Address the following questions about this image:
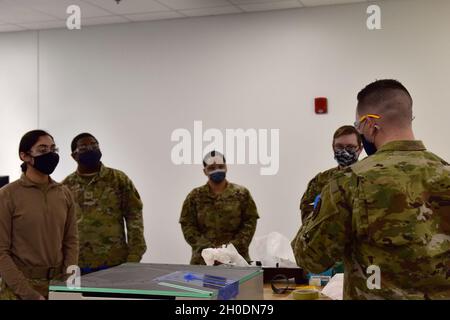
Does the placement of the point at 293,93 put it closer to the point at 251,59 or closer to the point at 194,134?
the point at 251,59

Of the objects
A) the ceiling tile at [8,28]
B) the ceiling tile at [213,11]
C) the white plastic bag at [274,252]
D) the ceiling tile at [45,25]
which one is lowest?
the white plastic bag at [274,252]

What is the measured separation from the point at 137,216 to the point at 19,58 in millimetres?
2935

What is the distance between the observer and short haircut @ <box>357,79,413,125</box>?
1.65m

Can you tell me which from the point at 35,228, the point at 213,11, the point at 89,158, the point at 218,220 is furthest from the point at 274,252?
the point at 213,11

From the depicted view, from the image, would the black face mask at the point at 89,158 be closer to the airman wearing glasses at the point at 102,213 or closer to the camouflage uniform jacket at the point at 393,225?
the airman wearing glasses at the point at 102,213

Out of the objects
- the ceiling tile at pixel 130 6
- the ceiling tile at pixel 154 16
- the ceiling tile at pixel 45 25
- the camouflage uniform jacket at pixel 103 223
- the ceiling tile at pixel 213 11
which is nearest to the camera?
the camouflage uniform jacket at pixel 103 223

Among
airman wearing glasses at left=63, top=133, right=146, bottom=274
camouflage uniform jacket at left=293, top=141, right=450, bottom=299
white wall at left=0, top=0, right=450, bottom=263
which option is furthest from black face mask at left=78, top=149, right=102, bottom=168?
camouflage uniform jacket at left=293, top=141, right=450, bottom=299

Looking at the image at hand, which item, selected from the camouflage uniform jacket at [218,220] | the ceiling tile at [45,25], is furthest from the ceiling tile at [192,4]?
the camouflage uniform jacket at [218,220]

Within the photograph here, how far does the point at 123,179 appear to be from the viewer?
11.7 ft

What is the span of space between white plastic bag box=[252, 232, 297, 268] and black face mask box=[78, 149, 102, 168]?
50.0 inches

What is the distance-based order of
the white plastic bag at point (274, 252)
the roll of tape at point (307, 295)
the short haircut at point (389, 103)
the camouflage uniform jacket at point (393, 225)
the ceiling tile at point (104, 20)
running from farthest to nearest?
1. the ceiling tile at point (104, 20)
2. the white plastic bag at point (274, 252)
3. the roll of tape at point (307, 295)
4. the short haircut at point (389, 103)
5. the camouflage uniform jacket at point (393, 225)

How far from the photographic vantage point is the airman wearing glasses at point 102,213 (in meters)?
3.49

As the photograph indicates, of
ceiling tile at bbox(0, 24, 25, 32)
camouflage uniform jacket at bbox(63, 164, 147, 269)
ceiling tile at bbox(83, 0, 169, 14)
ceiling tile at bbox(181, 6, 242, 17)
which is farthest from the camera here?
ceiling tile at bbox(0, 24, 25, 32)

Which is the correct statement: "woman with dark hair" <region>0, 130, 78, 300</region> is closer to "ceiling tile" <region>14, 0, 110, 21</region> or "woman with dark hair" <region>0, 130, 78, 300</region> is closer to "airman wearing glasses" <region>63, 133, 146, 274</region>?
"airman wearing glasses" <region>63, 133, 146, 274</region>
